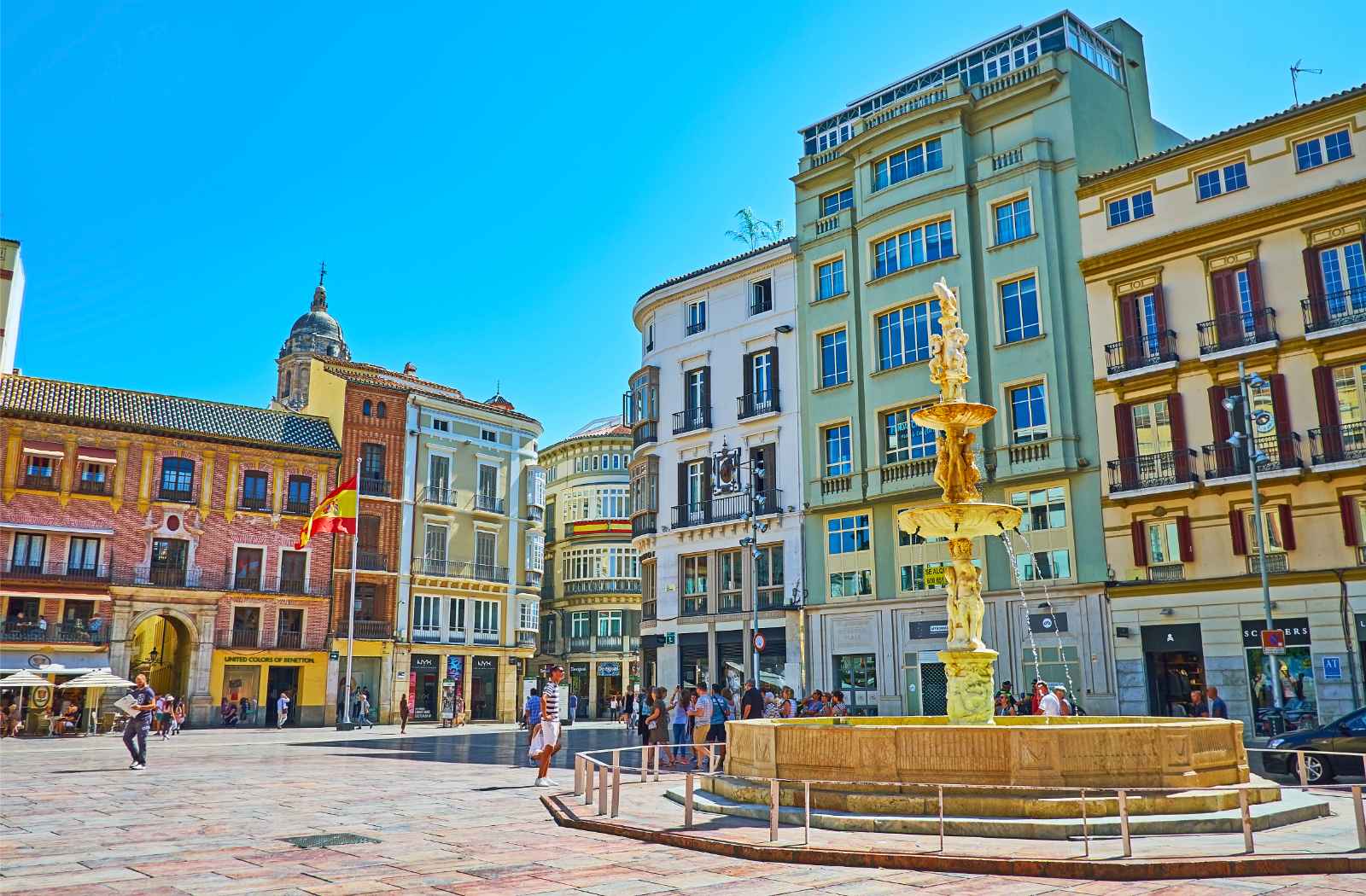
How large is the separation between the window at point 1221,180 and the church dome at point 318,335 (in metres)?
69.0

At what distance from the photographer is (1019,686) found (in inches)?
1233

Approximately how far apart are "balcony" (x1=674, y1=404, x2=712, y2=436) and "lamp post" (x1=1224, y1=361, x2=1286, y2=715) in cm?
1815

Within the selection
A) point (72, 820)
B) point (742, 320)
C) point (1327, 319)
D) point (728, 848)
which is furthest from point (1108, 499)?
point (72, 820)

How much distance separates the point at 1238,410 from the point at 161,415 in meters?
41.5

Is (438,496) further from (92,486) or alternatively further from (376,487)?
(92,486)

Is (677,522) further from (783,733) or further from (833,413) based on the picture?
(783,733)

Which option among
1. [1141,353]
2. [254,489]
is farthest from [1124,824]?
[254,489]

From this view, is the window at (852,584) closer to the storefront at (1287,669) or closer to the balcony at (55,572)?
the storefront at (1287,669)

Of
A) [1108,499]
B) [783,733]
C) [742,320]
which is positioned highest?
[742,320]

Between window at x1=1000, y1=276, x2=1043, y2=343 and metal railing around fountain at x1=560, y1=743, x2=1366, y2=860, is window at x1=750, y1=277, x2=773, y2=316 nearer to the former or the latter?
window at x1=1000, y1=276, x2=1043, y2=343

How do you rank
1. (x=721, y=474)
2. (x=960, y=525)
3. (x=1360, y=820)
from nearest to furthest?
1. (x=1360, y=820)
2. (x=960, y=525)
3. (x=721, y=474)

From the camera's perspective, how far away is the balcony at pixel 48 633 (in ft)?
134

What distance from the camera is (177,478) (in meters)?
46.7

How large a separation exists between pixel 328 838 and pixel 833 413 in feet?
90.3
